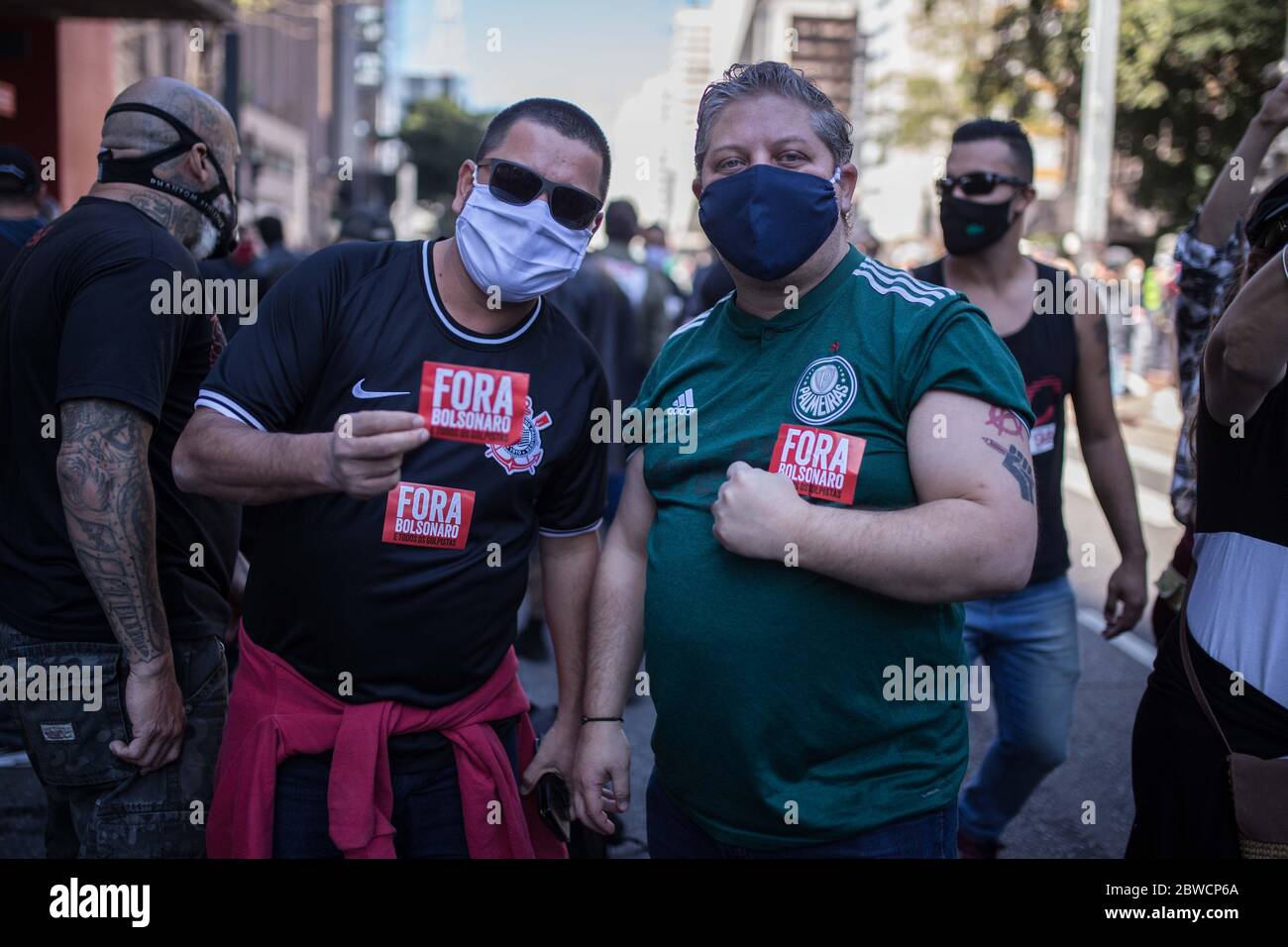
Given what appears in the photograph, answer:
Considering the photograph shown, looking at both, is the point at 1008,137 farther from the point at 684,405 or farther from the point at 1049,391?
the point at 684,405

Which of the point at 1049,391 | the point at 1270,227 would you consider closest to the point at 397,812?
the point at 1270,227

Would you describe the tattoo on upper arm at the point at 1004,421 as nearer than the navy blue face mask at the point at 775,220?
Yes

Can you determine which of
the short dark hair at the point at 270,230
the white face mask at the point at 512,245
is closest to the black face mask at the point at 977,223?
the white face mask at the point at 512,245

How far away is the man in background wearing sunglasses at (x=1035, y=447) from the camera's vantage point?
3.61 metres

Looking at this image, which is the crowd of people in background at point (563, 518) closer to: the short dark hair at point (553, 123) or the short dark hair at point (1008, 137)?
the short dark hair at point (553, 123)

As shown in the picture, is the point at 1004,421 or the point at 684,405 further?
the point at 684,405

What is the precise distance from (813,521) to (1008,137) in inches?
92.5

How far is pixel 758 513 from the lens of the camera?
196 cm

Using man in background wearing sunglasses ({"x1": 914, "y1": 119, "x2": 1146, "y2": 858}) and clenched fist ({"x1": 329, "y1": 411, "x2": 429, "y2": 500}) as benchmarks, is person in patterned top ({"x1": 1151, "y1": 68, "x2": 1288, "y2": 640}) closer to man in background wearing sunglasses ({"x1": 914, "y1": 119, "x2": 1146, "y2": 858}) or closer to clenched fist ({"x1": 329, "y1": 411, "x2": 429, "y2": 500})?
man in background wearing sunglasses ({"x1": 914, "y1": 119, "x2": 1146, "y2": 858})

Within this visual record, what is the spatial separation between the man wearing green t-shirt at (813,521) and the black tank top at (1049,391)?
59.2 inches

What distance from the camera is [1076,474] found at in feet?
41.3

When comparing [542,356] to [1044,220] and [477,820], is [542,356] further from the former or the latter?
[1044,220]
